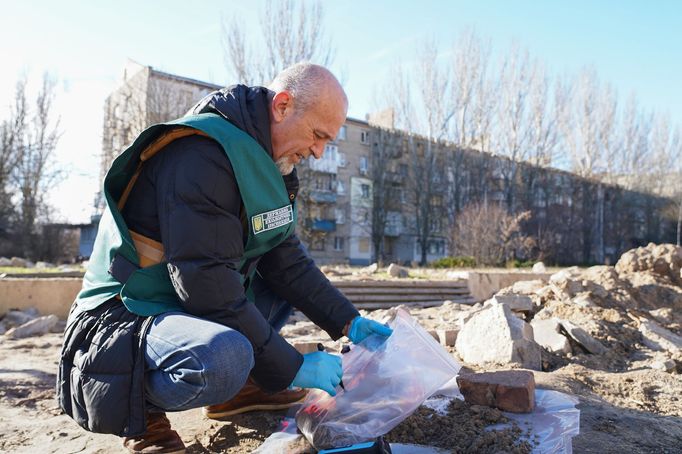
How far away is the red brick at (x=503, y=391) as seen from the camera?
2088 mm

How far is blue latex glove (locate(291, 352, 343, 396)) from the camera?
69.4 inches

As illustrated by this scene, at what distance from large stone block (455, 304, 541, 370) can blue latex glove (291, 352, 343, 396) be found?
1.47m

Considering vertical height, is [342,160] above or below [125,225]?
above

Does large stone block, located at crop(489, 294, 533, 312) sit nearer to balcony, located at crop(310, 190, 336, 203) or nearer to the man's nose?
the man's nose

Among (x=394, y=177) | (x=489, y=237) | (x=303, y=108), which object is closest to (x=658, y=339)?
(x=303, y=108)

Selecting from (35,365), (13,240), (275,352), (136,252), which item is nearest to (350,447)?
(275,352)

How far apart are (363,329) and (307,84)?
0.98 metres

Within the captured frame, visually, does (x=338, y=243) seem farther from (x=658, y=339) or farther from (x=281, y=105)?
(x=281, y=105)

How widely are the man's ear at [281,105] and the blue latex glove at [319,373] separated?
821 millimetres

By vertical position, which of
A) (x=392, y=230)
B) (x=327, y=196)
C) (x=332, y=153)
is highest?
(x=332, y=153)

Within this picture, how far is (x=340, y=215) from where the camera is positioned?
3078 cm

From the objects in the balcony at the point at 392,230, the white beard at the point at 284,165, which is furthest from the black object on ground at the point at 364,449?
the balcony at the point at 392,230

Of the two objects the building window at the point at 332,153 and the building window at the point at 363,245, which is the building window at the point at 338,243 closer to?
the building window at the point at 363,245

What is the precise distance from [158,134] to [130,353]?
0.67 metres
